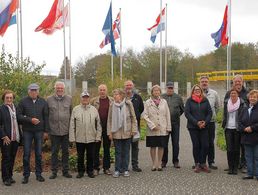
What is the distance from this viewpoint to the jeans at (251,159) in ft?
23.8

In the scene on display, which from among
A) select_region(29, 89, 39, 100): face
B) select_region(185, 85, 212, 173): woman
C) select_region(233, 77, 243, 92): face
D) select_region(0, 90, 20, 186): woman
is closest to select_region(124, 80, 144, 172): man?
select_region(185, 85, 212, 173): woman

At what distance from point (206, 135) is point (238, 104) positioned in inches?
36.8

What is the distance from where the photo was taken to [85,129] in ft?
24.2

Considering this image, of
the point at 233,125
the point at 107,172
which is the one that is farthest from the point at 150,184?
the point at 233,125

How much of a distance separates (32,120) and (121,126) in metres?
1.75

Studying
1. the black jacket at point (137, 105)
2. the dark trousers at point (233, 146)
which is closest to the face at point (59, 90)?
the black jacket at point (137, 105)

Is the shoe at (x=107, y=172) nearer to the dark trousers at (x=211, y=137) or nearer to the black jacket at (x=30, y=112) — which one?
the black jacket at (x=30, y=112)

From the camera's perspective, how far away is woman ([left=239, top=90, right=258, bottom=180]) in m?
7.21

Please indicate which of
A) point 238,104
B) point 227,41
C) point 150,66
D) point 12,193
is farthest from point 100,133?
point 150,66

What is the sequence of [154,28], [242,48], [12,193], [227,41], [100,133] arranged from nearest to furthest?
[12,193] < [100,133] < [227,41] < [154,28] < [242,48]

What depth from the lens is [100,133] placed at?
750cm

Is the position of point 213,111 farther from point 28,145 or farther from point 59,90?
point 28,145

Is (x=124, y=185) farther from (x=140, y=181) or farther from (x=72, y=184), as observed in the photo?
(x=72, y=184)

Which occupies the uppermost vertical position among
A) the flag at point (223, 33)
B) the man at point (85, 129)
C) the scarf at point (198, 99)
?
the flag at point (223, 33)
